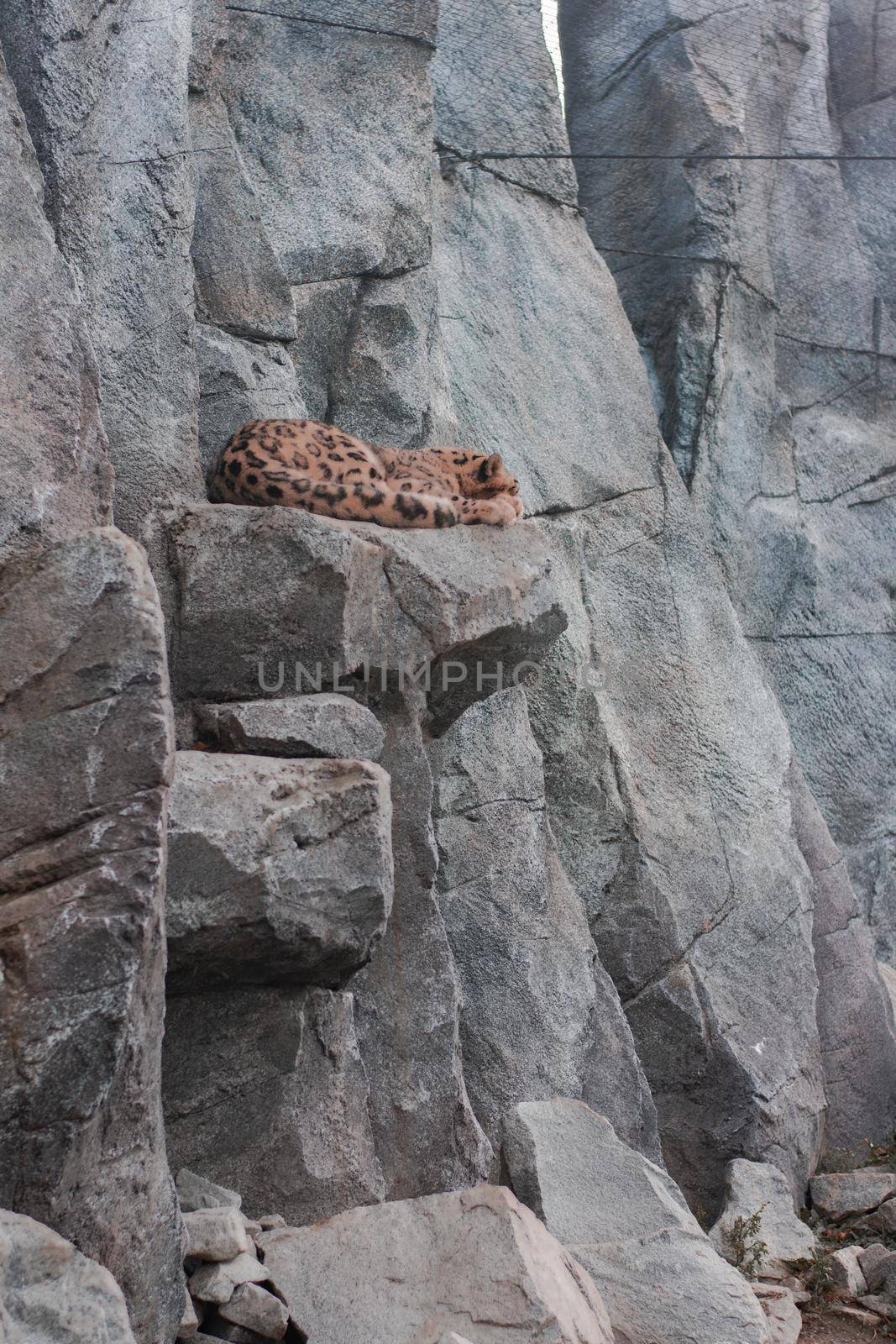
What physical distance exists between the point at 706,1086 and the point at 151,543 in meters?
4.18

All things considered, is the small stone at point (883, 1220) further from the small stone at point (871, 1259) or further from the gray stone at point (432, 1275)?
the gray stone at point (432, 1275)

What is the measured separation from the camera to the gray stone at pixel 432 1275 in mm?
2896

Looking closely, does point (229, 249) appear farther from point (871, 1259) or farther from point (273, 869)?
point (871, 1259)

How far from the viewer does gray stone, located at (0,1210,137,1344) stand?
2.17 meters

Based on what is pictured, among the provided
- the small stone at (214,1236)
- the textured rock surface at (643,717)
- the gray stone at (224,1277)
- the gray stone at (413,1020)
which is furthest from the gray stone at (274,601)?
the textured rock surface at (643,717)

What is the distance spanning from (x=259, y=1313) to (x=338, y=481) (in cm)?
273

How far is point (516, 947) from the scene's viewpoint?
552 centimetres

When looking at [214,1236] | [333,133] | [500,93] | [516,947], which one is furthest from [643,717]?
[214,1236]

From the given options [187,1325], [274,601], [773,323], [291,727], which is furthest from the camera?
[773,323]

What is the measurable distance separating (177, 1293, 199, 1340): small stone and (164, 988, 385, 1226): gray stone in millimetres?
688

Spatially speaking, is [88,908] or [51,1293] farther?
[88,908]

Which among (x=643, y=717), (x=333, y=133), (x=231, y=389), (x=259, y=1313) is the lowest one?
(x=643, y=717)

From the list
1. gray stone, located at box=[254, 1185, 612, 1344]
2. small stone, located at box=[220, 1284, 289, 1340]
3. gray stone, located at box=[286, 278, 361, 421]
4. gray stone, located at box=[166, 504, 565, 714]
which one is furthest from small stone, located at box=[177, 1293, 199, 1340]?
gray stone, located at box=[286, 278, 361, 421]

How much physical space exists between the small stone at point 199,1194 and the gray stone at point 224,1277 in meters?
0.24
